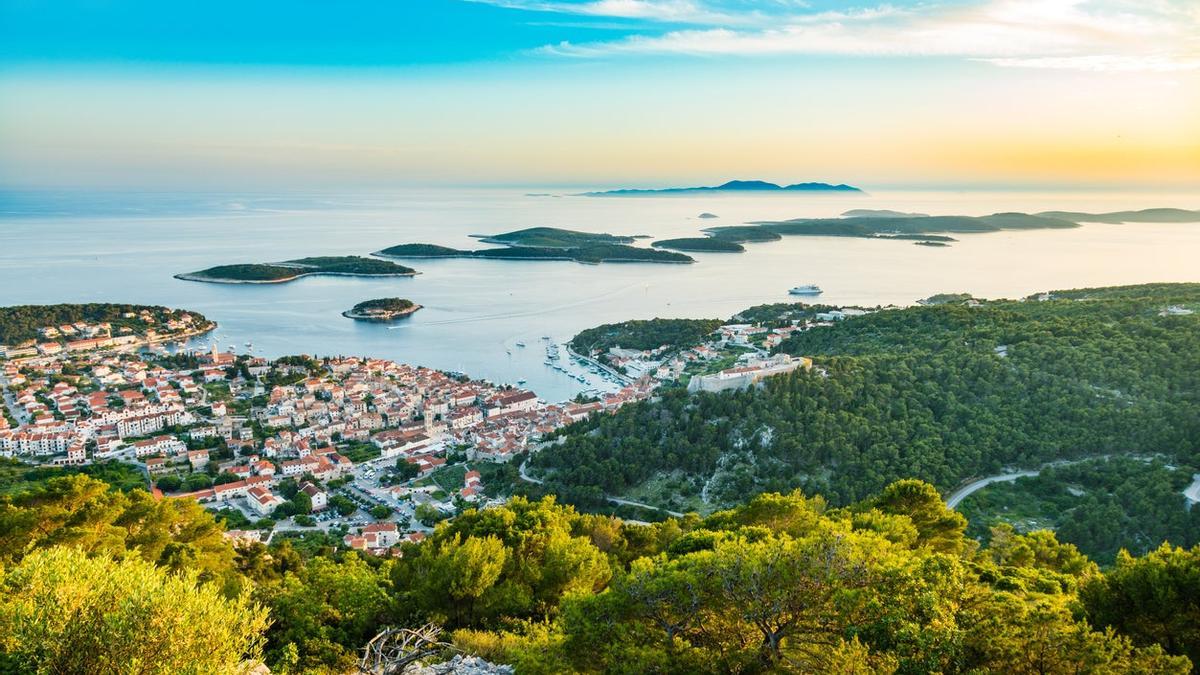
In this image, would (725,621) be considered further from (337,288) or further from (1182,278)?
(1182,278)

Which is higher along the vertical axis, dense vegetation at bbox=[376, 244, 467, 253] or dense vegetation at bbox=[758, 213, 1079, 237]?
dense vegetation at bbox=[758, 213, 1079, 237]

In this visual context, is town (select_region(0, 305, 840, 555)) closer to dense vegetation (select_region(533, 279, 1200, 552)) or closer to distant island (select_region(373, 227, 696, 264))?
dense vegetation (select_region(533, 279, 1200, 552))

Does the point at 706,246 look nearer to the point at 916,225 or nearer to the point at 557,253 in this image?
the point at 557,253

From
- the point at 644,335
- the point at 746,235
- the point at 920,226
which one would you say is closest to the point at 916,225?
the point at 920,226

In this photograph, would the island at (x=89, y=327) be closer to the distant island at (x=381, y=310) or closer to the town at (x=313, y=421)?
the town at (x=313, y=421)

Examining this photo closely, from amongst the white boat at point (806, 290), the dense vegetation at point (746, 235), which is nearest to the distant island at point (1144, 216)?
the dense vegetation at point (746, 235)

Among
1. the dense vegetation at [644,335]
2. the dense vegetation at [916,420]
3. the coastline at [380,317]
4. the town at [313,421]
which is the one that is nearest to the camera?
the dense vegetation at [916,420]

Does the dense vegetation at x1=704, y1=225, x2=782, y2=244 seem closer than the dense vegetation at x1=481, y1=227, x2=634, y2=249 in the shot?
No

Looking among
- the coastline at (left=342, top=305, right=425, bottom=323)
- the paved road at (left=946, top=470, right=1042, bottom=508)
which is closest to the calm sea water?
the coastline at (left=342, top=305, right=425, bottom=323)
